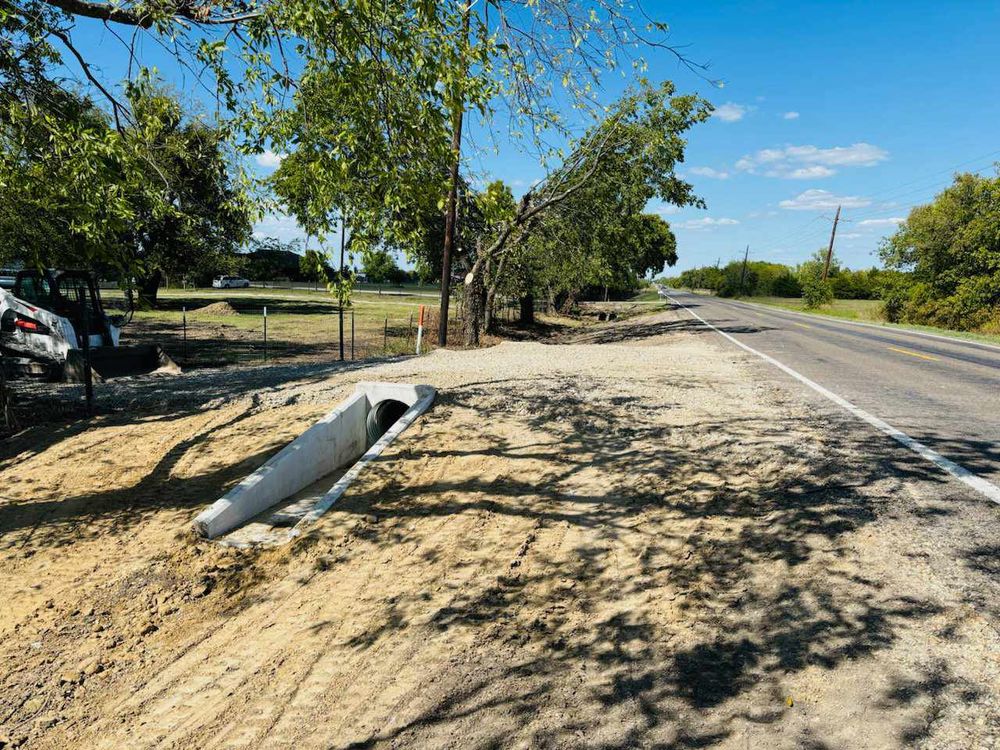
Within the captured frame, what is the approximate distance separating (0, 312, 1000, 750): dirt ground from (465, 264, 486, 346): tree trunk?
11.0 m

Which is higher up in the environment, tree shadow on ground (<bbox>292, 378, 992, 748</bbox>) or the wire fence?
tree shadow on ground (<bbox>292, 378, 992, 748</bbox>)

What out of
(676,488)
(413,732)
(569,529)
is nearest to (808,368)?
(676,488)

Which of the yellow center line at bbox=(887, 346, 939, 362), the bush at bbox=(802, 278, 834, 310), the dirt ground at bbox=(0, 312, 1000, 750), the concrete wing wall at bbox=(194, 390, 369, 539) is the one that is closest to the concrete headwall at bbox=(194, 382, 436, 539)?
the concrete wing wall at bbox=(194, 390, 369, 539)

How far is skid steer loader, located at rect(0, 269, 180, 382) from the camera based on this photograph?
974cm

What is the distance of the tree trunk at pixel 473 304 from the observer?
1791cm

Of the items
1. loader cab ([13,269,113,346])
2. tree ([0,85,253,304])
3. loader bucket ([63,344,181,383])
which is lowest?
loader bucket ([63,344,181,383])

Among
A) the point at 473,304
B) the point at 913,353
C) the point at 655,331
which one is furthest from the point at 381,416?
the point at 655,331

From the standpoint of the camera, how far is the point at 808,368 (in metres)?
10.1

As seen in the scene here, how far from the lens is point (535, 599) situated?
3.78m

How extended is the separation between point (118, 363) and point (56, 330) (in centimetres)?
129

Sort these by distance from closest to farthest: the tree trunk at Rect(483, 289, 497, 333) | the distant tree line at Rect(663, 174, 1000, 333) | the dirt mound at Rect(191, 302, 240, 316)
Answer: the tree trunk at Rect(483, 289, 497, 333) < the distant tree line at Rect(663, 174, 1000, 333) < the dirt mound at Rect(191, 302, 240, 316)

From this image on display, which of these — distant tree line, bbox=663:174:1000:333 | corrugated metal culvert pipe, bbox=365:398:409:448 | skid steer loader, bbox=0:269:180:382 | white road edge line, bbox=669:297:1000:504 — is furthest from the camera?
distant tree line, bbox=663:174:1000:333

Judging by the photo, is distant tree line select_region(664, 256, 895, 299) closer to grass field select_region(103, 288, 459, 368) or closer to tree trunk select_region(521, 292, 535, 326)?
tree trunk select_region(521, 292, 535, 326)

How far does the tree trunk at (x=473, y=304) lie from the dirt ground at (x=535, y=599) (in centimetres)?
1099
